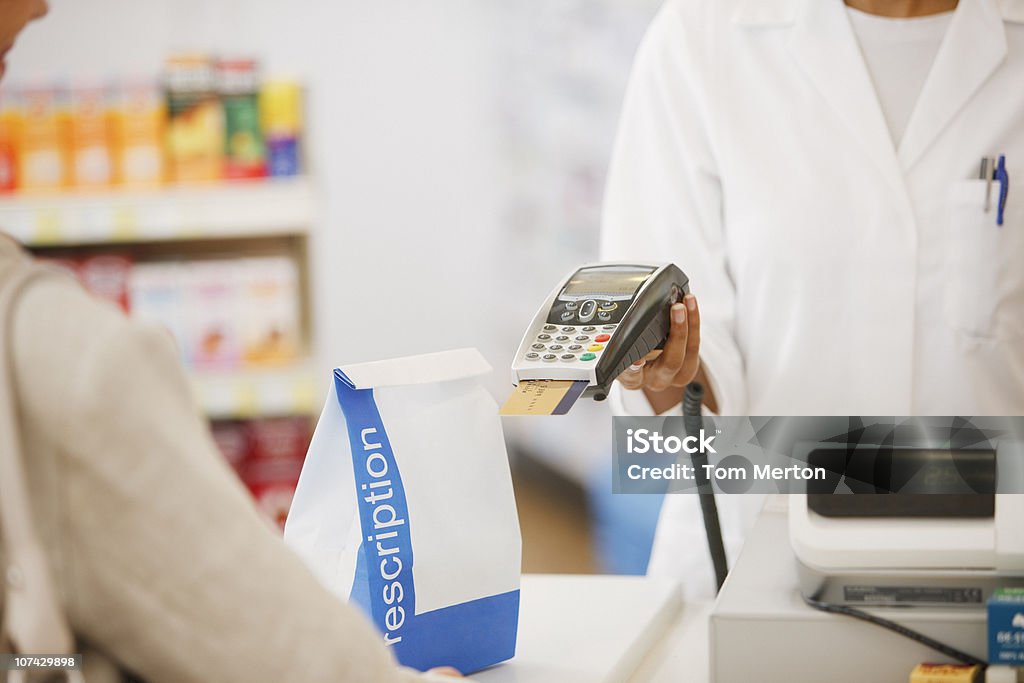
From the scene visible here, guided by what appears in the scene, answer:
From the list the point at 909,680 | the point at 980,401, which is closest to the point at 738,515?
the point at 980,401

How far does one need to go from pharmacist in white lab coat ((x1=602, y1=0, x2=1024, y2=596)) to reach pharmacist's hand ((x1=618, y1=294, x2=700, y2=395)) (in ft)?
0.58

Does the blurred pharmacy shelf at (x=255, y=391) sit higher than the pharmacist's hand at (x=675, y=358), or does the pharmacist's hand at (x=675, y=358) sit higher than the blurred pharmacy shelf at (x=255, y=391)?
the pharmacist's hand at (x=675, y=358)

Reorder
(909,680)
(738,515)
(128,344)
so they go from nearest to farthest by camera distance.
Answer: (128,344) → (909,680) → (738,515)

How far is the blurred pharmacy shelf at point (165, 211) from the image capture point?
311 cm

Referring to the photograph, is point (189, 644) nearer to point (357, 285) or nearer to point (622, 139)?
point (622, 139)

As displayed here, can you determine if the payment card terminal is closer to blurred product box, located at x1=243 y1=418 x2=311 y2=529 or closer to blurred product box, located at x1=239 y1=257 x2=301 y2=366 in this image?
blurred product box, located at x1=239 y1=257 x2=301 y2=366

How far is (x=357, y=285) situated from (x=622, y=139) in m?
3.78

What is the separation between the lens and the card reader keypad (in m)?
1.12

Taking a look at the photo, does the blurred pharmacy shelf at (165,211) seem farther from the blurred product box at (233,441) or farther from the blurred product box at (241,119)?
the blurred product box at (233,441)

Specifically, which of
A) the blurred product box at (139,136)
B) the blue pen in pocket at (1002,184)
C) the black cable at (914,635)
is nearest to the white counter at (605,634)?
the black cable at (914,635)

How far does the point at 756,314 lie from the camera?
5.57 feet

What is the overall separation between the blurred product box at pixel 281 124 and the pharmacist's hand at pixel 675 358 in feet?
6.56

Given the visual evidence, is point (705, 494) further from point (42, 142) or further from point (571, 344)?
point (42, 142)

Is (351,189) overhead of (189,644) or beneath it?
beneath
